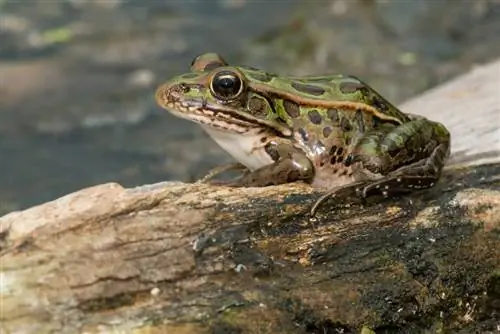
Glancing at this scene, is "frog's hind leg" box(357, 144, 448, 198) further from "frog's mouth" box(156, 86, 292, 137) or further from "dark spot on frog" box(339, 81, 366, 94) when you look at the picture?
"frog's mouth" box(156, 86, 292, 137)

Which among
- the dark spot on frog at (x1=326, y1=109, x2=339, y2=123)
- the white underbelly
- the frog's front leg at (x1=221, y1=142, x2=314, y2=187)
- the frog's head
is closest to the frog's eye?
the frog's head

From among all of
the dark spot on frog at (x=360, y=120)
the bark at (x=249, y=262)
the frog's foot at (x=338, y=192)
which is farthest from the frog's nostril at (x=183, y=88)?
the frog's foot at (x=338, y=192)

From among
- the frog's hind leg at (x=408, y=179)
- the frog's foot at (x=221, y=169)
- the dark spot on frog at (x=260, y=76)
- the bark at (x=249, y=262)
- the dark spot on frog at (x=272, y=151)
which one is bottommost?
the frog's foot at (x=221, y=169)

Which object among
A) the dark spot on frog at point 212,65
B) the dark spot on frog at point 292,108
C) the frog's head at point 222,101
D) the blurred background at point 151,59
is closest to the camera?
the frog's head at point 222,101

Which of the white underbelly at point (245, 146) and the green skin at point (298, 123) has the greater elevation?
the green skin at point (298, 123)

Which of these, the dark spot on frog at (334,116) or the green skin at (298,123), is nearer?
the green skin at (298,123)

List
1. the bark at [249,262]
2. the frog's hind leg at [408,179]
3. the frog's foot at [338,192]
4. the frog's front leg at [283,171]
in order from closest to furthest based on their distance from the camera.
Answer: the bark at [249,262], the frog's foot at [338,192], the frog's hind leg at [408,179], the frog's front leg at [283,171]

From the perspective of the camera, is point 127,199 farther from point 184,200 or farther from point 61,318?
point 61,318

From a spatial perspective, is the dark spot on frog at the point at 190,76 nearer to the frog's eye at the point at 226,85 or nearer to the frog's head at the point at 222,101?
the frog's head at the point at 222,101

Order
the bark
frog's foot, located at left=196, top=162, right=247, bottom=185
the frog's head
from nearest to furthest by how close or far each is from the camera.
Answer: the bark < the frog's head < frog's foot, located at left=196, top=162, right=247, bottom=185
